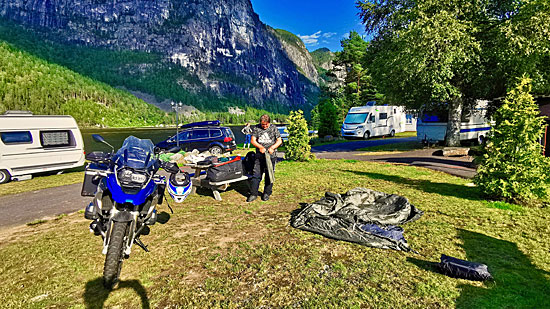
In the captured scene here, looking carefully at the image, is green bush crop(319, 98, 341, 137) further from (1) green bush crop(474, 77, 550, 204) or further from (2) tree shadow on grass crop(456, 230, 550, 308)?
(2) tree shadow on grass crop(456, 230, 550, 308)

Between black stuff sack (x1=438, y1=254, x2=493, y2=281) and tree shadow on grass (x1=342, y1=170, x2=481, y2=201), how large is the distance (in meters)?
4.04

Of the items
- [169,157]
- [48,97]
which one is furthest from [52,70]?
[169,157]

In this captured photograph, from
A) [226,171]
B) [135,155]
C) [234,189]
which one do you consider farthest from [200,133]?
[135,155]

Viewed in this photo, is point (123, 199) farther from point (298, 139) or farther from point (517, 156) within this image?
point (298, 139)

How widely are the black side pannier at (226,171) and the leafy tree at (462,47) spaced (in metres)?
11.8

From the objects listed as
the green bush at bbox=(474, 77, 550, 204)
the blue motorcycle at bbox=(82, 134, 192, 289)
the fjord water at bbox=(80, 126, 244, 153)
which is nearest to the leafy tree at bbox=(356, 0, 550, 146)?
the green bush at bbox=(474, 77, 550, 204)

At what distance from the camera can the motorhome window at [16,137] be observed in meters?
12.6

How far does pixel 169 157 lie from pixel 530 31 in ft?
64.4

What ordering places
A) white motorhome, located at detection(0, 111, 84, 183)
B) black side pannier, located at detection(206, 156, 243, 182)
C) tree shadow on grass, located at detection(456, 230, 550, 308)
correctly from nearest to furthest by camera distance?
tree shadow on grass, located at detection(456, 230, 550, 308) → black side pannier, located at detection(206, 156, 243, 182) → white motorhome, located at detection(0, 111, 84, 183)

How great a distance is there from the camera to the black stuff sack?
3.33m

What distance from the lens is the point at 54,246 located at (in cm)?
474

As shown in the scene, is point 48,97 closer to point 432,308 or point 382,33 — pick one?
point 382,33

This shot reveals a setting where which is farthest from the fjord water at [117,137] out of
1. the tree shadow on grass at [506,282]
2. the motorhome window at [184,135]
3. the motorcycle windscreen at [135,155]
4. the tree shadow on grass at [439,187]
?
the tree shadow on grass at [506,282]

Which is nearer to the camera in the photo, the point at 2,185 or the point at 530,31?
the point at 2,185
